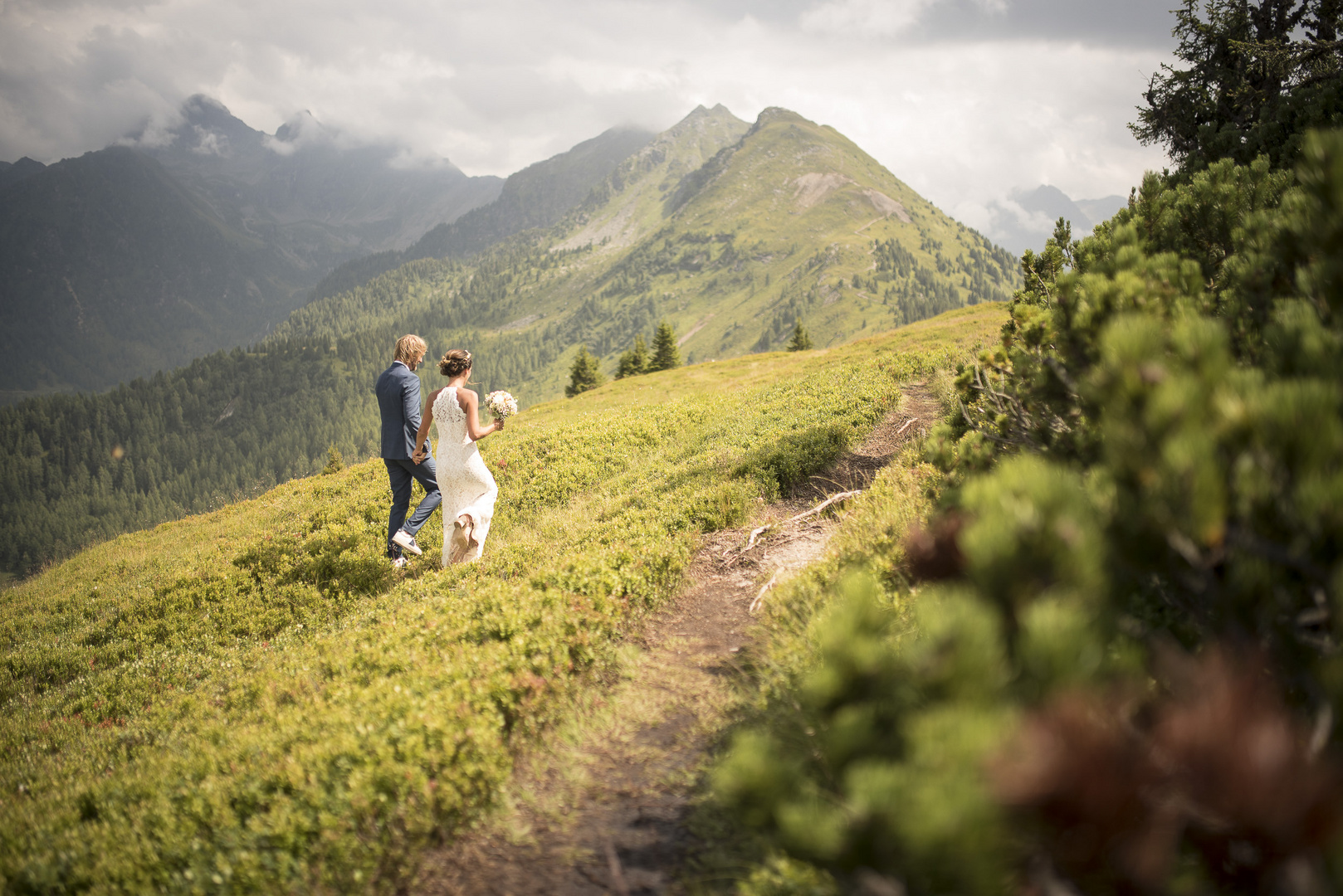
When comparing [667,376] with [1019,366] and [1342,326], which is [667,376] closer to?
[1019,366]

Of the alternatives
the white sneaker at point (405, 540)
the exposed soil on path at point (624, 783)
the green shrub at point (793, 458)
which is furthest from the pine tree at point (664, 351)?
the exposed soil on path at point (624, 783)

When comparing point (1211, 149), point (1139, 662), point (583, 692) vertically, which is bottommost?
point (583, 692)

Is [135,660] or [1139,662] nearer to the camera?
[1139,662]

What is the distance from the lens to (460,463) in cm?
1062

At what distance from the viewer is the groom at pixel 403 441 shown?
11.2 metres

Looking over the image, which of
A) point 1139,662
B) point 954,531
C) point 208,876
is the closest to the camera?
point 1139,662

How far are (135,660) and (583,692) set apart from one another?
27.7 ft

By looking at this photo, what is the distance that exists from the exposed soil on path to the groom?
600 centimetres

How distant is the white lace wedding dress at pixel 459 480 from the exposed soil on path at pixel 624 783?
429cm

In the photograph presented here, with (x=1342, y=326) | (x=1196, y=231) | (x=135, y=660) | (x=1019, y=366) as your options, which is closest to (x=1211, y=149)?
(x=1196, y=231)

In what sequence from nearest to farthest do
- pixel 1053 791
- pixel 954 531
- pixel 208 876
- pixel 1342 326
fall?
1. pixel 1053 791
2. pixel 1342 326
3. pixel 954 531
4. pixel 208 876

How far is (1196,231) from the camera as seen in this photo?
6305 millimetres

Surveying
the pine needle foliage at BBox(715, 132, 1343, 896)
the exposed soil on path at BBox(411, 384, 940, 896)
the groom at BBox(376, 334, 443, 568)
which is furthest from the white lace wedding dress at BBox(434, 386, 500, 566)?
the pine needle foliage at BBox(715, 132, 1343, 896)

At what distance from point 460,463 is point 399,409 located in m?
1.74
